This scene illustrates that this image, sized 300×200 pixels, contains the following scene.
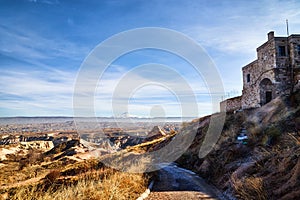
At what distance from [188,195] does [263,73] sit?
18.2m

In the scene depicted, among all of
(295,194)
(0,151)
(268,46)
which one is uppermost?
(268,46)

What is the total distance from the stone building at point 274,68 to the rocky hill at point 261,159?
2620 mm

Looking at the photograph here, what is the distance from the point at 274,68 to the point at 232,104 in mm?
9932

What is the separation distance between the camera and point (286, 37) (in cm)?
2019

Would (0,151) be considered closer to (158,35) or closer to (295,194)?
(158,35)

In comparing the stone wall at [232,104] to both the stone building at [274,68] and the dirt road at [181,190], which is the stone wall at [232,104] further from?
the dirt road at [181,190]

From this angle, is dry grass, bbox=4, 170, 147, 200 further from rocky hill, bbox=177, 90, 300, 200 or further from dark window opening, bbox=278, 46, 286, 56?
dark window opening, bbox=278, 46, 286, 56

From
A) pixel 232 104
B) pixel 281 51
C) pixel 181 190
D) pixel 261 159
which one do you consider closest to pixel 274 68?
pixel 281 51

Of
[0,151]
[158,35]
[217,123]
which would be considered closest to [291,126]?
[217,123]

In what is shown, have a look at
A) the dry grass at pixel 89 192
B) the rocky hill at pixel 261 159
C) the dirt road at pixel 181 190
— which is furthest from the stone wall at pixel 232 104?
the dry grass at pixel 89 192

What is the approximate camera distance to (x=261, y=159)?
9.20 m

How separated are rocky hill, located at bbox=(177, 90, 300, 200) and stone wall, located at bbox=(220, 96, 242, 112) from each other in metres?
7.96

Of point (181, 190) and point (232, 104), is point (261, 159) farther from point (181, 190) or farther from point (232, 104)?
point (232, 104)

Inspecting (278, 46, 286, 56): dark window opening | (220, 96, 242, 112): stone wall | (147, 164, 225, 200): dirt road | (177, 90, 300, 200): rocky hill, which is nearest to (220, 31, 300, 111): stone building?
(278, 46, 286, 56): dark window opening
